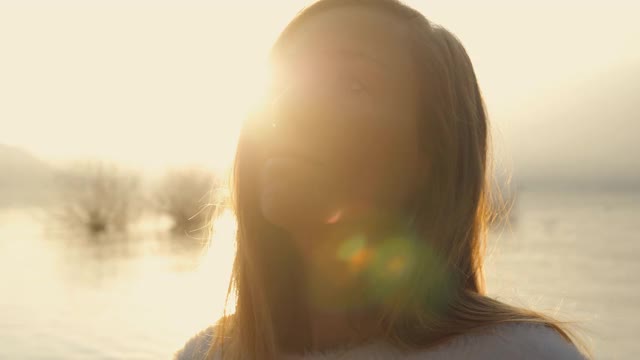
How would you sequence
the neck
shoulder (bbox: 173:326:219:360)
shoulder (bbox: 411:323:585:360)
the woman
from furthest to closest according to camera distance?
shoulder (bbox: 173:326:219:360)
the neck
the woman
shoulder (bbox: 411:323:585:360)

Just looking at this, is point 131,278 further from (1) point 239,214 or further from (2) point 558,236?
(2) point 558,236

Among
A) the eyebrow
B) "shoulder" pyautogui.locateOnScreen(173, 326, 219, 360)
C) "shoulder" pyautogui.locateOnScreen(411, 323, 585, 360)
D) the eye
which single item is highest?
the eyebrow

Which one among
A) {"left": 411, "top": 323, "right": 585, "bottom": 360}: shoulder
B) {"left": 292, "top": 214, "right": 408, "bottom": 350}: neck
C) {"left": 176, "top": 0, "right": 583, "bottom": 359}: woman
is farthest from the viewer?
{"left": 292, "top": 214, "right": 408, "bottom": 350}: neck

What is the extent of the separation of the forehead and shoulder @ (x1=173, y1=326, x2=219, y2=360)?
2.28 feet

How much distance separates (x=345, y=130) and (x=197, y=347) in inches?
27.7

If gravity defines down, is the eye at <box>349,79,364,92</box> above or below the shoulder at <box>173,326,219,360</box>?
above

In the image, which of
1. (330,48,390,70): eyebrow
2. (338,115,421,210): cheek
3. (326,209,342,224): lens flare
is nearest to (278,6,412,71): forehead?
(330,48,390,70): eyebrow

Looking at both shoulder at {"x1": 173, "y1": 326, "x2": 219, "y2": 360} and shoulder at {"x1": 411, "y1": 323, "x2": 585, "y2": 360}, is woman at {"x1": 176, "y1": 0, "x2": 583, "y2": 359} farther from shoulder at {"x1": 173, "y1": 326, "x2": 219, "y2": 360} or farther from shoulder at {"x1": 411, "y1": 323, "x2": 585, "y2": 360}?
shoulder at {"x1": 173, "y1": 326, "x2": 219, "y2": 360}

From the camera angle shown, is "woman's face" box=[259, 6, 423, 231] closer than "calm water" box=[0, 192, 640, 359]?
Yes

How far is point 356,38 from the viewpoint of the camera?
5.33 ft

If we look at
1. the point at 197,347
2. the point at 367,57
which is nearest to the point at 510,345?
the point at 367,57

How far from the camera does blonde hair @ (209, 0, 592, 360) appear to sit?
1541 millimetres

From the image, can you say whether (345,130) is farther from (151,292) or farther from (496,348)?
(151,292)

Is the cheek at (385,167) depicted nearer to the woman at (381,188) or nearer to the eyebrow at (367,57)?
the woman at (381,188)
